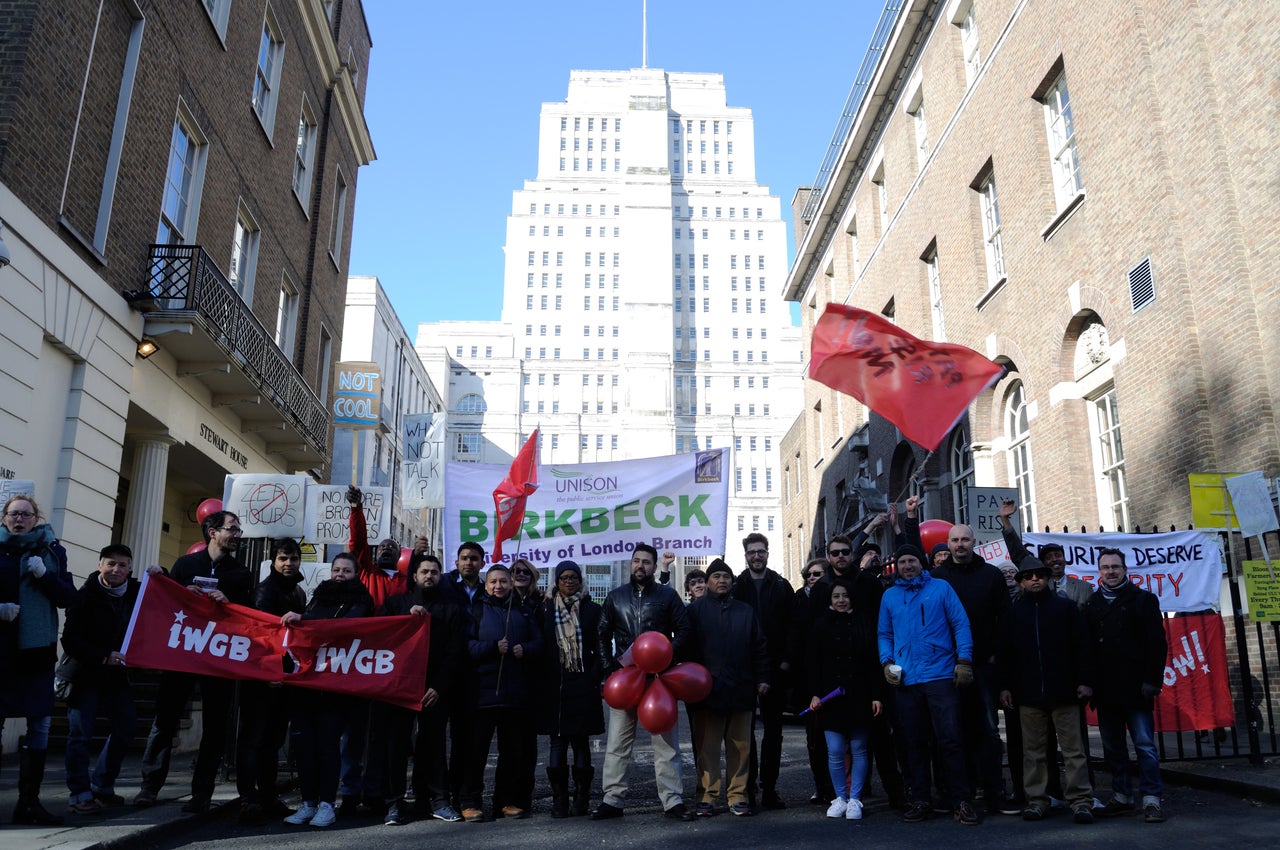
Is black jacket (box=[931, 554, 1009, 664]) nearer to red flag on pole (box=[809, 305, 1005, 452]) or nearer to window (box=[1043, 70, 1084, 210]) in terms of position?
red flag on pole (box=[809, 305, 1005, 452])

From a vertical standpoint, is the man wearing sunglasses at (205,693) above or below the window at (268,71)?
below

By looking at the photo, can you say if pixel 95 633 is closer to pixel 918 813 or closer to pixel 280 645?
pixel 280 645

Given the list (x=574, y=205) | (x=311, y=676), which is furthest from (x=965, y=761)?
(x=574, y=205)

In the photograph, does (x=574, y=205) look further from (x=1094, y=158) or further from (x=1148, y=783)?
(x=1148, y=783)

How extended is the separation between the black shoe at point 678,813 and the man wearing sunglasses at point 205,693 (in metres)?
3.33

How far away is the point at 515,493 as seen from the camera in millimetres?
11117

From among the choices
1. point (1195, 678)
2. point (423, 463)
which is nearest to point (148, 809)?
point (423, 463)

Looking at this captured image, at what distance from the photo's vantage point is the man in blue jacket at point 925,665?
7.09 m

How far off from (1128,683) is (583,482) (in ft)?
19.7

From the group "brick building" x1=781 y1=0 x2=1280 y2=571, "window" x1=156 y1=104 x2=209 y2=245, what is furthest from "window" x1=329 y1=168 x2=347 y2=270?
"brick building" x1=781 y1=0 x2=1280 y2=571

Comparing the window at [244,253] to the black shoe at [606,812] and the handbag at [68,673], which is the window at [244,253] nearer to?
the handbag at [68,673]

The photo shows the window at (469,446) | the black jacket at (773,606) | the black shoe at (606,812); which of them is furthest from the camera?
the window at (469,446)

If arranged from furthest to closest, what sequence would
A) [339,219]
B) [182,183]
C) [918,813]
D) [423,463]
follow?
[339,219] → [182,183] → [423,463] → [918,813]

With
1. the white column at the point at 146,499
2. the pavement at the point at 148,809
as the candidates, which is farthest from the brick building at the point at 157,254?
the pavement at the point at 148,809
